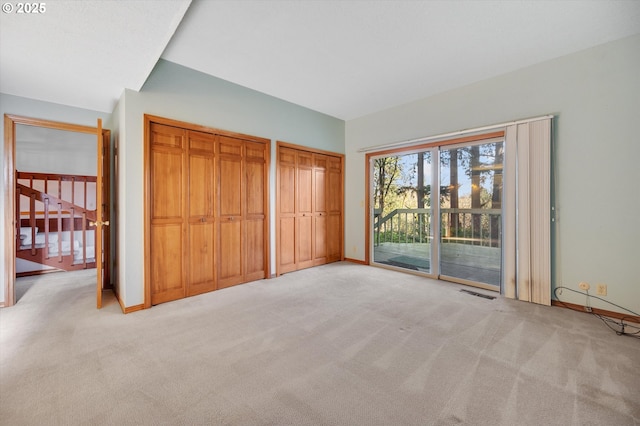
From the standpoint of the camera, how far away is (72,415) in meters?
1.40

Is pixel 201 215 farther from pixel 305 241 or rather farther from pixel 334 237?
pixel 334 237

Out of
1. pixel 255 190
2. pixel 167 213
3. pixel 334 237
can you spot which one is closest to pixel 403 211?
pixel 334 237

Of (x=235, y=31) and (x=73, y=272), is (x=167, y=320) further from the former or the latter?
(x=73, y=272)

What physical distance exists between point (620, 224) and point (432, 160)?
2.08 meters

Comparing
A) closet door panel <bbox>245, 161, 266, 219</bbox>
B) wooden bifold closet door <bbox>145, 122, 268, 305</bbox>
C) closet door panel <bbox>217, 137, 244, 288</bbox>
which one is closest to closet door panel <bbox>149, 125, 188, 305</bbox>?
wooden bifold closet door <bbox>145, 122, 268, 305</bbox>

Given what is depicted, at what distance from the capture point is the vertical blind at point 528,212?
295cm

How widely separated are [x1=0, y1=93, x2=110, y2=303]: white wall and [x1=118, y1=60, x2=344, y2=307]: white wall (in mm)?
903

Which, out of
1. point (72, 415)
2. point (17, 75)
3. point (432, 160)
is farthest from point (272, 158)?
point (72, 415)

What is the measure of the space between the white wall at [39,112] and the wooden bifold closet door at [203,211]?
135cm

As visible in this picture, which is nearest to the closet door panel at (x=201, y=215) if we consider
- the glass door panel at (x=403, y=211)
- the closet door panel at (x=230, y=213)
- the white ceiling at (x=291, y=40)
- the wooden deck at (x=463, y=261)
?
the closet door panel at (x=230, y=213)

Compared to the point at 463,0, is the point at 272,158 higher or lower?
lower

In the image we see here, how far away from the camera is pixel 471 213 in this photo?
3.72 m

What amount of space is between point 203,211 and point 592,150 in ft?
14.4

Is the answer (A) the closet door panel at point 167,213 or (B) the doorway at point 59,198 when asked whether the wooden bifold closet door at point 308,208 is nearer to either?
→ (A) the closet door panel at point 167,213
